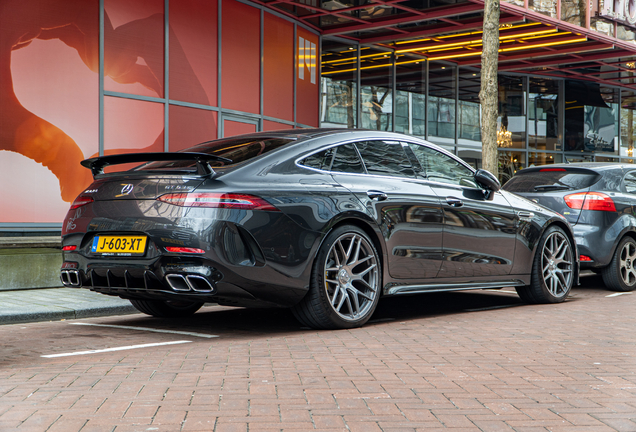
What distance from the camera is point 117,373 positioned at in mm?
4266

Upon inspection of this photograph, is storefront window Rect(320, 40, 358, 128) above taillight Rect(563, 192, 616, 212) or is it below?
above

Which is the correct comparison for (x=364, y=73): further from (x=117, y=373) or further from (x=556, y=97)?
(x=117, y=373)

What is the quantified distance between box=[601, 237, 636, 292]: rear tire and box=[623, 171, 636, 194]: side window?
656 millimetres

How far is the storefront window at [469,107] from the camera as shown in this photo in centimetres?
2234

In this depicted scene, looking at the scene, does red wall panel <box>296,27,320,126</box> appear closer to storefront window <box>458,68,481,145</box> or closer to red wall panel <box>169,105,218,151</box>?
red wall panel <box>169,105,218,151</box>

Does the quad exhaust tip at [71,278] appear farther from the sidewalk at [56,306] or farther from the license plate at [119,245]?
the sidewalk at [56,306]

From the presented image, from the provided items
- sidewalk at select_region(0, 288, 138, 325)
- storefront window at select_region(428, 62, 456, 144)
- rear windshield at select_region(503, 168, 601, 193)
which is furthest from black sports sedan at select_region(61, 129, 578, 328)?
storefront window at select_region(428, 62, 456, 144)

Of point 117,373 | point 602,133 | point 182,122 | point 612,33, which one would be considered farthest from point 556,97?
point 117,373

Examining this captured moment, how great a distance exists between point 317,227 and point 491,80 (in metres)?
7.50

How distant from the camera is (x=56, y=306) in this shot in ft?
23.5

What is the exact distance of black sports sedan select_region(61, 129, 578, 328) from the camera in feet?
16.6

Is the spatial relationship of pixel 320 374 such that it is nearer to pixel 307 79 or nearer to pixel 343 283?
pixel 343 283

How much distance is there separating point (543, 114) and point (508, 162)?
2.70 meters

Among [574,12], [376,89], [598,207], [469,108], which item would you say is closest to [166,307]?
[598,207]
